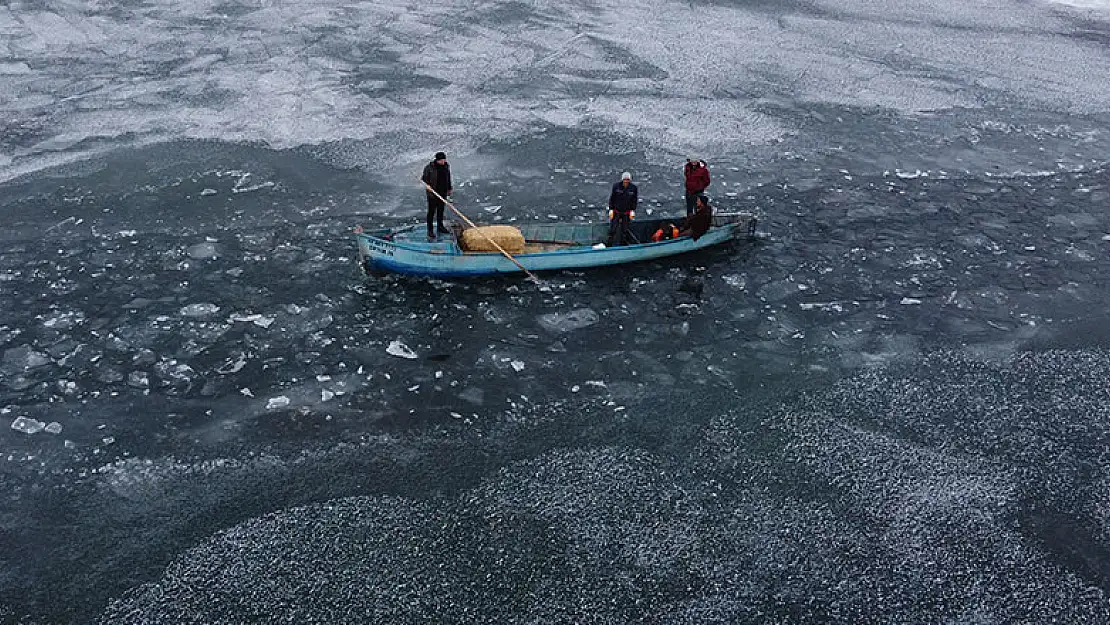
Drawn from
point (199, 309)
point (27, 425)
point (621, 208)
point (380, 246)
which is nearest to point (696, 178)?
point (621, 208)

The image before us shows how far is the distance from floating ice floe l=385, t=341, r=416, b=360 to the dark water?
4cm

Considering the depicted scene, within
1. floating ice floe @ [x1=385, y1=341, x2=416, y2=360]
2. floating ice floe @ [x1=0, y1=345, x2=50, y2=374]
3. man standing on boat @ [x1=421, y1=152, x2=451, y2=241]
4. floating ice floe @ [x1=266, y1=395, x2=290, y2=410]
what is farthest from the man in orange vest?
floating ice floe @ [x1=0, y1=345, x2=50, y2=374]

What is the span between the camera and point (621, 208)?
415 inches

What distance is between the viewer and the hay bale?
10.3 meters

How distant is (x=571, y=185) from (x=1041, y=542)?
8147 millimetres

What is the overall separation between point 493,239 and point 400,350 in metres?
1.97

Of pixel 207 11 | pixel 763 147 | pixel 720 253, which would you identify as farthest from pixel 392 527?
pixel 207 11

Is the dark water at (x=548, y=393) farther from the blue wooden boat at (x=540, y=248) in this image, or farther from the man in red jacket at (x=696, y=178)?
the man in red jacket at (x=696, y=178)

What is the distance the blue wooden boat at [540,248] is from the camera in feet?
33.2

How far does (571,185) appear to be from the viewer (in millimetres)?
13094

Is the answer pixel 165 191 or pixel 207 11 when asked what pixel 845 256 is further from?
pixel 207 11

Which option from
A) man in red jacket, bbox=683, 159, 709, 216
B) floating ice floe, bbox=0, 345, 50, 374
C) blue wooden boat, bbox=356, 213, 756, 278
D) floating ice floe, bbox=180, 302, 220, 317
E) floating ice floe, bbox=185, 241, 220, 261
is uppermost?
man in red jacket, bbox=683, 159, 709, 216

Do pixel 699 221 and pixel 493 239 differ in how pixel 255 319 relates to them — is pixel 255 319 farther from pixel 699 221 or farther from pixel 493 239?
pixel 699 221

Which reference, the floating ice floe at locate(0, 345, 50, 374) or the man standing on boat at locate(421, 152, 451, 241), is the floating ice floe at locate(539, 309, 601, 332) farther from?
the floating ice floe at locate(0, 345, 50, 374)
